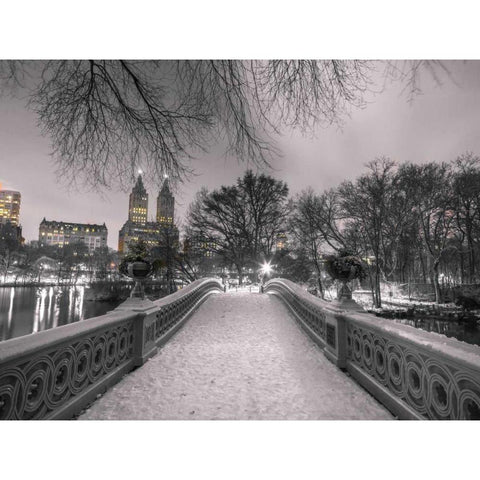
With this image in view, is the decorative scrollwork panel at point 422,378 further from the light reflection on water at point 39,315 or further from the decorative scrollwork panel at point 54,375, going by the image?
the light reflection on water at point 39,315

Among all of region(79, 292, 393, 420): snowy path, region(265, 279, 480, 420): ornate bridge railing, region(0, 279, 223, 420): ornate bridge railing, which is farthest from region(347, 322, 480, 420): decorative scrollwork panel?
region(0, 279, 223, 420): ornate bridge railing

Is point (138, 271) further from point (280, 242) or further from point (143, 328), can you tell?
point (280, 242)

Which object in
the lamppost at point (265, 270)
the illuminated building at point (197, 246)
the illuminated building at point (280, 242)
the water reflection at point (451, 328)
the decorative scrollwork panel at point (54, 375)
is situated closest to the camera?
the decorative scrollwork panel at point (54, 375)

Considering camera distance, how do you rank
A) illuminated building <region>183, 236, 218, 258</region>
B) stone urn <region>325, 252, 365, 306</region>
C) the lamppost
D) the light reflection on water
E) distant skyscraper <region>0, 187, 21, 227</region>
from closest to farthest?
stone urn <region>325, 252, 365, 306</region> → distant skyscraper <region>0, 187, 21, 227</region> → illuminated building <region>183, 236, 218, 258</region> → the lamppost → the light reflection on water

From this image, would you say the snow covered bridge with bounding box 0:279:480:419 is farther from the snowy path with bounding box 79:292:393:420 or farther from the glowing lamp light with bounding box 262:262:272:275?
the glowing lamp light with bounding box 262:262:272:275

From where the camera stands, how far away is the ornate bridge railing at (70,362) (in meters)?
1.63

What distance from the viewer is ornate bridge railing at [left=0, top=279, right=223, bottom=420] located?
163cm

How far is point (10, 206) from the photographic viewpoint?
173 inches

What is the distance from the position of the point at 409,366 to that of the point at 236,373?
77.2 inches

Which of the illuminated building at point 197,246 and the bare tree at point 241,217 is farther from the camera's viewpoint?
the bare tree at point 241,217

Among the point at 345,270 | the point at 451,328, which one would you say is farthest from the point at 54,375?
the point at 451,328

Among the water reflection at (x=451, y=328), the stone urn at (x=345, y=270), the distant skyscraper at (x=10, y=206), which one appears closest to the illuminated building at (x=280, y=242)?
the water reflection at (x=451, y=328)

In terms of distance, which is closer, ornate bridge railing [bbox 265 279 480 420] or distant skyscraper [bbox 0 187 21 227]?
ornate bridge railing [bbox 265 279 480 420]
